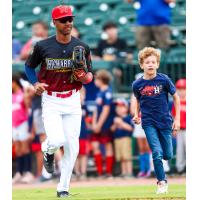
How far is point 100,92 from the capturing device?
16156 mm

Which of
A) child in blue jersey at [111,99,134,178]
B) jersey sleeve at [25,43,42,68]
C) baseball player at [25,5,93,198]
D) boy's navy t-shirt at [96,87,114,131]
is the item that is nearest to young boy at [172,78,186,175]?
child in blue jersey at [111,99,134,178]

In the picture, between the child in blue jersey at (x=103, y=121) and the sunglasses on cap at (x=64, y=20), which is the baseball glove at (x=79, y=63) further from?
the child in blue jersey at (x=103, y=121)

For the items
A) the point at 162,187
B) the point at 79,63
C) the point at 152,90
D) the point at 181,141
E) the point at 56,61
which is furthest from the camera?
the point at 181,141

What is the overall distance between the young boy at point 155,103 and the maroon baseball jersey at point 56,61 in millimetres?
791

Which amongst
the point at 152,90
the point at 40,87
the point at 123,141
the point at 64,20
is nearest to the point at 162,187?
the point at 152,90

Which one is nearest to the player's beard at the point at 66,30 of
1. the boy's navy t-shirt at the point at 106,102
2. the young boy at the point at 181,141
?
the young boy at the point at 181,141

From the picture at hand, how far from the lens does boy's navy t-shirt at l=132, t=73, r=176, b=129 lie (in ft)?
34.5

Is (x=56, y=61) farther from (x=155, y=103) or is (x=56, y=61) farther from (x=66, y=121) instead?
Answer: (x=155, y=103)

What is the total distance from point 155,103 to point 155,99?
0.05m

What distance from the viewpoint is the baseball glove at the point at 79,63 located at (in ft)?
33.4

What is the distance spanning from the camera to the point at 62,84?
34.1 ft

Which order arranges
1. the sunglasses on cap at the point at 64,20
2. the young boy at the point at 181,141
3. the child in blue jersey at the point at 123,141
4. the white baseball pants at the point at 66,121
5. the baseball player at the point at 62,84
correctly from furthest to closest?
1. the child in blue jersey at the point at 123,141
2. the young boy at the point at 181,141
3. the white baseball pants at the point at 66,121
4. the baseball player at the point at 62,84
5. the sunglasses on cap at the point at 64,20

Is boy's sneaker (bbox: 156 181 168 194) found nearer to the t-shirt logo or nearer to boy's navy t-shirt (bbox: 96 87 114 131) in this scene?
the t-shirt logo
